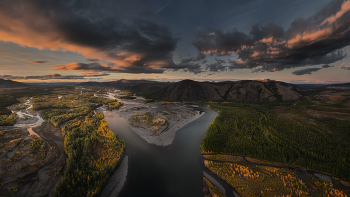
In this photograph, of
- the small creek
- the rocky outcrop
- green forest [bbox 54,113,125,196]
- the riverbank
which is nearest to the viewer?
green forest [bbox 54,113,125,196]

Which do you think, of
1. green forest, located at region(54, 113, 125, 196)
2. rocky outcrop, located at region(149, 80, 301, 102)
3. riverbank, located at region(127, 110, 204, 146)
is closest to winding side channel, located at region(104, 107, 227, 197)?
riverbank, located at region(127, 110, 204, 146)

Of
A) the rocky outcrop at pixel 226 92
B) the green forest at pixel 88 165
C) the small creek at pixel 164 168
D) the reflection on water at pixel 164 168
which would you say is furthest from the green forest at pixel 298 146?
the rocky outcrop at pixel 226 92

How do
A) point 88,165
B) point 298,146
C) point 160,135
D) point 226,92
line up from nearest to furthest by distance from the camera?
point 88,165, point 298,146, point 160,135, point 226,92

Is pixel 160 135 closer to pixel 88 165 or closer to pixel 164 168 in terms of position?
pixel 164 168

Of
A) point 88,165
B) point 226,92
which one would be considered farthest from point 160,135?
point 226,92

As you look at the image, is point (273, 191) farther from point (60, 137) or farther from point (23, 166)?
point (60, 137)

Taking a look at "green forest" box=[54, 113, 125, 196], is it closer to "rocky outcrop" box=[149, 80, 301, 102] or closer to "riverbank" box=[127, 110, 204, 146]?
"riverbank" box=[127, 110, 204, 146]

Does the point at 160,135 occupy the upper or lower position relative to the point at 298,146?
lower

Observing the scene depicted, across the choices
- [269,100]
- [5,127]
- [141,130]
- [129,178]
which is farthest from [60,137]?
[269,100]

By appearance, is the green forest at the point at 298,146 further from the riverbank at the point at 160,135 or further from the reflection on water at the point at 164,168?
the riverbank at the point at 160,135
